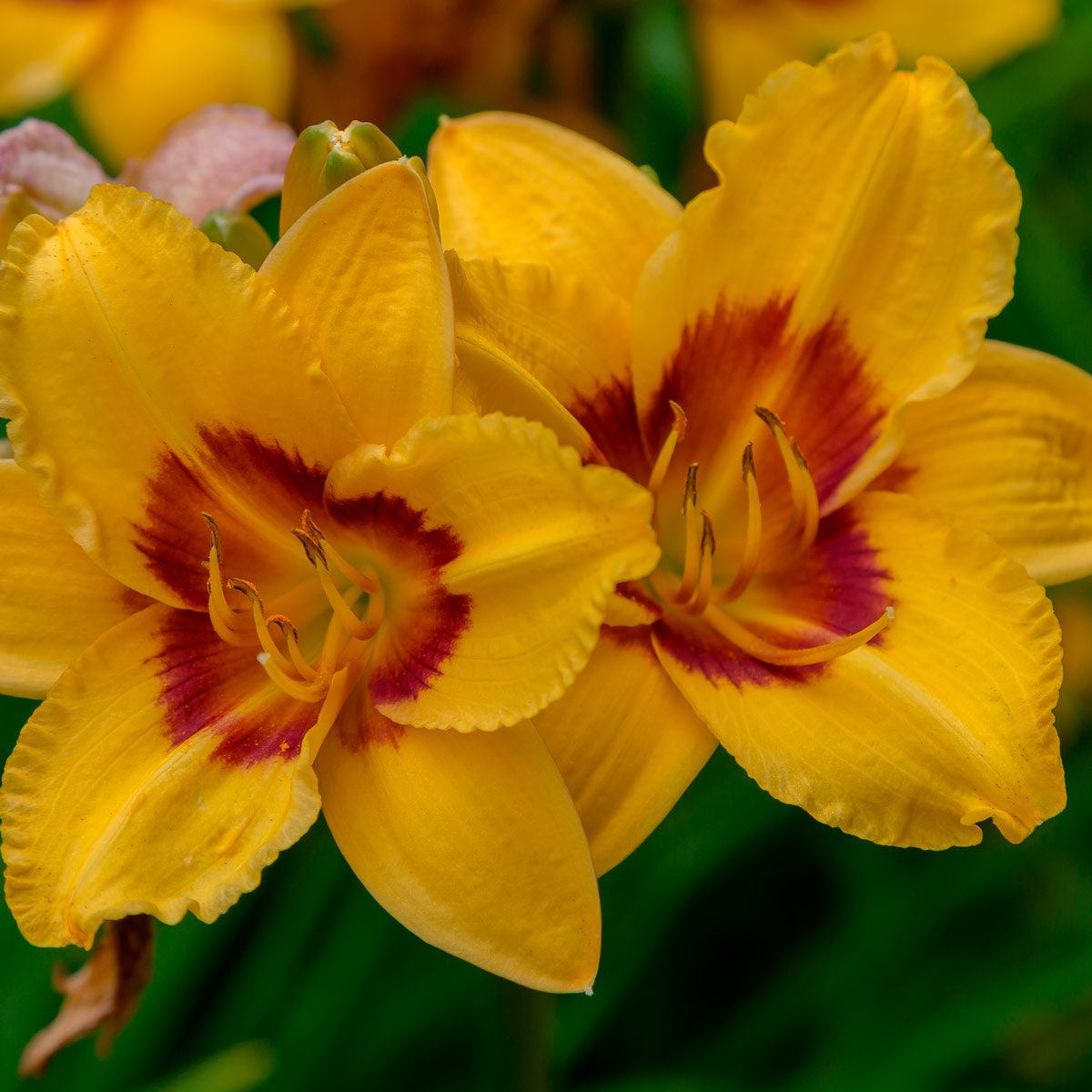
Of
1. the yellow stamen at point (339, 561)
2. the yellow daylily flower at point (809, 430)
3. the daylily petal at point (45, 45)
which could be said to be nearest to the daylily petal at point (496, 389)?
the yellow daylily flower at point (809, 430)

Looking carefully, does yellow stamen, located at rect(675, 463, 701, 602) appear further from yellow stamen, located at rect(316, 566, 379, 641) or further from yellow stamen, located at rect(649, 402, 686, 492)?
yellow stamen, located at rect(316, 566, 379, 641)

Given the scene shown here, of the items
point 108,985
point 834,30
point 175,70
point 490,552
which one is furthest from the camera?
point 834,30

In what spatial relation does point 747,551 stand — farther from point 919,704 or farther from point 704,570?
point 919,704

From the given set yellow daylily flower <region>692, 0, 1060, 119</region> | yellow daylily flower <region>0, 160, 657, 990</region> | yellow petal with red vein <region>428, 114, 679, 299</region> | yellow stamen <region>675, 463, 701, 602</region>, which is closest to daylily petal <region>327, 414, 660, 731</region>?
yellow daylily flower <region>0, 160, 657, 990</region>

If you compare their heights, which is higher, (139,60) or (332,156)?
(332,156)

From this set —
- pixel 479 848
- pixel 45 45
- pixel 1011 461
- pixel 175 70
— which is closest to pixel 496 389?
pixel 479 848

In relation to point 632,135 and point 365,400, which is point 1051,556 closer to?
point 365,400
